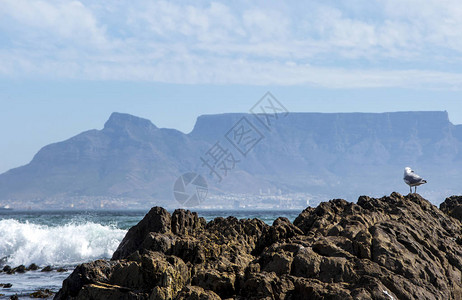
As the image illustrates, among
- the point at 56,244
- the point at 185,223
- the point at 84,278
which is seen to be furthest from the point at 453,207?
the point at 56,244

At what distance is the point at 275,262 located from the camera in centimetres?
1138

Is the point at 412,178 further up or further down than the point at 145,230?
further up

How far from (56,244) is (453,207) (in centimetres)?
2058

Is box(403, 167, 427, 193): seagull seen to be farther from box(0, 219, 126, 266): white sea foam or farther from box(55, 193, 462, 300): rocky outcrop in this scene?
box(0, 219, 126, 266): white sea foam

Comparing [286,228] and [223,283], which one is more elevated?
[286,228]

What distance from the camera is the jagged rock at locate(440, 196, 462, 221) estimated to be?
20.1 meters

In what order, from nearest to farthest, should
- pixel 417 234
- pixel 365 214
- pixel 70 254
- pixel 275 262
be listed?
pixel 275 262, pixel 417 234, pixel 365 214, pixel 70 254

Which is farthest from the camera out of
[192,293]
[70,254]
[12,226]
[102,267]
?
[12,226]

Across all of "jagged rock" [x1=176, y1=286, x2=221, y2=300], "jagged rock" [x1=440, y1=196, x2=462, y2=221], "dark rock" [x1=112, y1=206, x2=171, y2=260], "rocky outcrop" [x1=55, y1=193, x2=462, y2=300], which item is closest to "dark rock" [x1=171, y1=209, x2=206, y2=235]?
"dark rock" [x1=112, y1=206, x2=171, y2=260]

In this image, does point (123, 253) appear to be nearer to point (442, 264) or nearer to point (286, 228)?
point (286, 228)

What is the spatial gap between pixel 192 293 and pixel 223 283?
764mm

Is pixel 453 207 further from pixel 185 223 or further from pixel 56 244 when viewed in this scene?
pixel 56 244

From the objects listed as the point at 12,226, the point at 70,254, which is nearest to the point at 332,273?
the point at 70,254

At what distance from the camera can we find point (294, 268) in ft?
36.8
